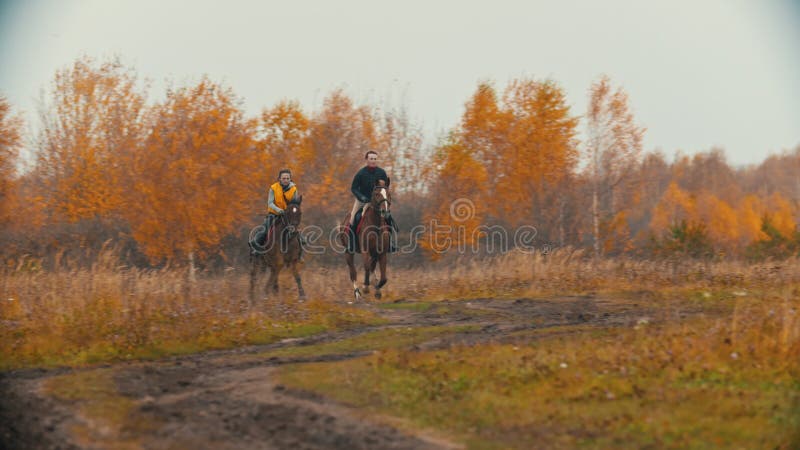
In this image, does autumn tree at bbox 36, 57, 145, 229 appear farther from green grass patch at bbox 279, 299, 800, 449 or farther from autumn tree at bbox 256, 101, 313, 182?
green grass patch at bbox 279, 299, 800, 449

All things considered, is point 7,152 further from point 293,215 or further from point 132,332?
point 132,332

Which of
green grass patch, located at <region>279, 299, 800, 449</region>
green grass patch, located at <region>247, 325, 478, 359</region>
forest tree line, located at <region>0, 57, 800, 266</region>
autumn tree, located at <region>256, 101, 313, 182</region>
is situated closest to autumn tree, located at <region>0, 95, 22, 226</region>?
forest tree line, located at <region>0, 57, 800, 266</region>

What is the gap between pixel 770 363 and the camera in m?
9.98

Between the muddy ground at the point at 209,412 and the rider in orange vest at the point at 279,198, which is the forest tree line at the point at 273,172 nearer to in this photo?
the rider in orange vest at the point at 279,198

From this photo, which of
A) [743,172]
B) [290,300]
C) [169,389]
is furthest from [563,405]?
[743,172]

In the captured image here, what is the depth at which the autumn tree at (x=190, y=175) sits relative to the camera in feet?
124

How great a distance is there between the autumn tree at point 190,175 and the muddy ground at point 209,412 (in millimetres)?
24857

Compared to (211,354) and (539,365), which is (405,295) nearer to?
(211,354)

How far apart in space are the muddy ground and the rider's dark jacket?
275 inches

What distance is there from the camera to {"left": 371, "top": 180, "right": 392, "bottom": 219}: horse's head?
20.1m

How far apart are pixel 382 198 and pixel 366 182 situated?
0.92 m

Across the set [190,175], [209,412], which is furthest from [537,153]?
[209,412]

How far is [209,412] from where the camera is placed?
8688mm

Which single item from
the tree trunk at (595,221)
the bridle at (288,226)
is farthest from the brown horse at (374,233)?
the tree trunk at (595,221)
